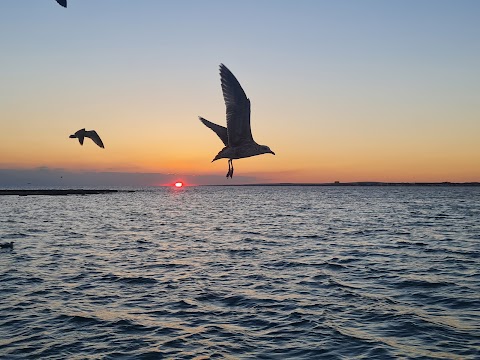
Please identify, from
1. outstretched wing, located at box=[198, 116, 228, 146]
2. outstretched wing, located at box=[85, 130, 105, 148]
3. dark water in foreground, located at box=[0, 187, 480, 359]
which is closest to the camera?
dark water in foreground, located at box=[0, 187, 480, 359]

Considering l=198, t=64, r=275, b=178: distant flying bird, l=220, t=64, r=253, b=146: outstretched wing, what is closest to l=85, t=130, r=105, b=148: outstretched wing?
l=198, t=64, r=275, b=178: distant flying bird

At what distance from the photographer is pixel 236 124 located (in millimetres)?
10914

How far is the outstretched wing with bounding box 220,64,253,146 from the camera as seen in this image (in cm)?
1069

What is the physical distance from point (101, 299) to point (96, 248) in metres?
13.1

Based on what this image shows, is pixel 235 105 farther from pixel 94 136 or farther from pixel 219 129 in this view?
pixel 94 136

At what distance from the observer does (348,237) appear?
116ft

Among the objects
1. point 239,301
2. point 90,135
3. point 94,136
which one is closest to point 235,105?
point 239,301

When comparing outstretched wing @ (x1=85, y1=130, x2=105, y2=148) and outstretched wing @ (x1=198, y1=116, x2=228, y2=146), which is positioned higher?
outstretched wing @ (x1=85, y1=130, x2=105, y2=148)

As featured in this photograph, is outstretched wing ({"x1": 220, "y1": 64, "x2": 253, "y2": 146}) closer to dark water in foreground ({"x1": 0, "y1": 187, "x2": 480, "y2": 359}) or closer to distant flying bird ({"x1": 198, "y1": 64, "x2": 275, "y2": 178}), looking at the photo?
distant flying bird ({"x1": 198, "y1": 64, "x2": 275, "y2": 178})

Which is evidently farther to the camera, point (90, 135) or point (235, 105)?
point (90, 135)

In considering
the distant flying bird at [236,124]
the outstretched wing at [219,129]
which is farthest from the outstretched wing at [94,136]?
the distant flying bird at [236,124]

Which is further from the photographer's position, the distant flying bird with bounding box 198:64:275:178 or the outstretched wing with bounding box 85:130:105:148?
the outstretched wing with bounding box 85:130:105:148

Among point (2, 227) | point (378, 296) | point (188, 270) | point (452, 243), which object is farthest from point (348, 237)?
point (2, 227)

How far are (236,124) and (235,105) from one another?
1.44ft
